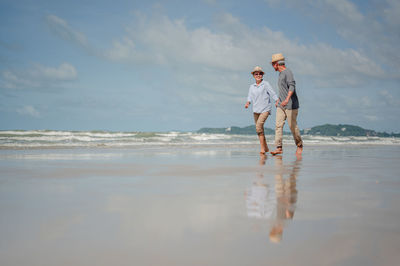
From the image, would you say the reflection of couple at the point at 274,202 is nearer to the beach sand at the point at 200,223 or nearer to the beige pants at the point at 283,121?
the beach sand at the point at 200,223

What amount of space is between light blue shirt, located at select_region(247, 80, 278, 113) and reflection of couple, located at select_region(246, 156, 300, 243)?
5.24m

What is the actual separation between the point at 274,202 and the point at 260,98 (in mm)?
6508

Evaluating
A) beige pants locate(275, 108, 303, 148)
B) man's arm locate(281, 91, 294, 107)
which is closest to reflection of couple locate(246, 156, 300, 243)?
man's arm locate(281, 91, 294, 107)

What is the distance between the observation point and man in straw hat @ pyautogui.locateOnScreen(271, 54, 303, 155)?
813 centimetres

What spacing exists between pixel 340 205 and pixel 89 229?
1722 mm

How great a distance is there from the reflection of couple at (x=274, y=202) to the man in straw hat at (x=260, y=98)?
5198 millimetres

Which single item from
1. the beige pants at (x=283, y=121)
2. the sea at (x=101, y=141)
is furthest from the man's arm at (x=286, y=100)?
the sea at (x=101, y=141)

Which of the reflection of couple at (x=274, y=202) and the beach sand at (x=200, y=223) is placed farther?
the reflection of couple at (x=274, y=202)

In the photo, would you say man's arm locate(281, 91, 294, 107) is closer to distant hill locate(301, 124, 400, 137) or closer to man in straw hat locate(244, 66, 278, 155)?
man in straw hat locate(244, 66, 278, 155)

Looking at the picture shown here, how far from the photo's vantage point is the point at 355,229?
1881mm

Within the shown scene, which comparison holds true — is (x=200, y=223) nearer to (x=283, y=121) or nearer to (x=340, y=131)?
(x=283, y=121)

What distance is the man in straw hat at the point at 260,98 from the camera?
8828 mm

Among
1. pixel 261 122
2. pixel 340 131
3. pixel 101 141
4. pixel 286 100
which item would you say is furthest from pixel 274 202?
pixel 340 131

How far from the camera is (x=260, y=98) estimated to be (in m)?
8.86
